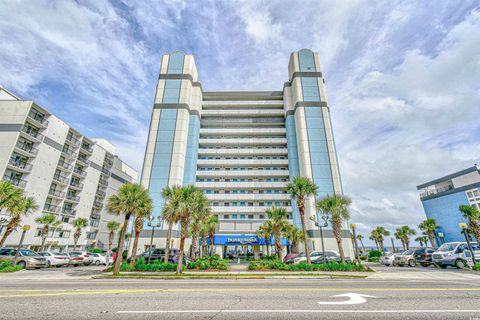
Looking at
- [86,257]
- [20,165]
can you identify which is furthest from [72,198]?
[86,257]

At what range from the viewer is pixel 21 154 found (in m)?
37.2

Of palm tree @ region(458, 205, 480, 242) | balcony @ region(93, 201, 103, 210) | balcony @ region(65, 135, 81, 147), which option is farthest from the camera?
balcony @ region(93, 201, 103, 210)

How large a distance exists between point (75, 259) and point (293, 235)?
3044 cm

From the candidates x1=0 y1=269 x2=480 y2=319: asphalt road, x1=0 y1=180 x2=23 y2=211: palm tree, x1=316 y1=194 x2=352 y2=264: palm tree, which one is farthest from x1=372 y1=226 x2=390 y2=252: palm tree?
x1=0 y1=180 x2=23 y2=211: palm tree

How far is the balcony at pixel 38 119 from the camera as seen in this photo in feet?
127

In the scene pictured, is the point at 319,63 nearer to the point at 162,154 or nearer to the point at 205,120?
the point at 205,120

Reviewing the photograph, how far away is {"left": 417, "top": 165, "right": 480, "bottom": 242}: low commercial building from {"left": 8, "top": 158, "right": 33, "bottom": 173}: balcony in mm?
82283

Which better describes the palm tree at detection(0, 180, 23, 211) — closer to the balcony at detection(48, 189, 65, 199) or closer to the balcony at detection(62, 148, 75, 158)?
the balcony at detection(48, 189, 65, 199)

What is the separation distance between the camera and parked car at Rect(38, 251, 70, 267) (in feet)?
79.8

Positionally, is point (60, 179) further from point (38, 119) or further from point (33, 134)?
point (38, 119)

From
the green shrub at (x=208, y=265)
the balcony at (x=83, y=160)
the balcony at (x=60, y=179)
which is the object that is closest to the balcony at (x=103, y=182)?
the balcony at (x=83, y=160)

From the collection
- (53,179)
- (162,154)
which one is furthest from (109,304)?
(53,179)

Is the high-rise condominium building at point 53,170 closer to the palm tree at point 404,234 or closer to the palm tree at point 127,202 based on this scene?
the palm tree at point 127,202

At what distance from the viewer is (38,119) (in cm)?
4075
